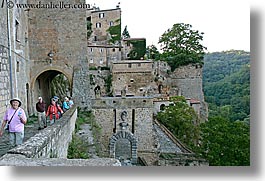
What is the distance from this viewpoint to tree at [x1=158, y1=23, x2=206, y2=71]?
12.0 ft

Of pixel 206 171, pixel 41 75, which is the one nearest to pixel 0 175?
pixel 206 171

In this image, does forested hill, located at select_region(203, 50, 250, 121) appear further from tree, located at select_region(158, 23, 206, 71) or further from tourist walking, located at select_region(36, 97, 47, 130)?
tourist walking, located at select_region(36, 97, 47, 130)

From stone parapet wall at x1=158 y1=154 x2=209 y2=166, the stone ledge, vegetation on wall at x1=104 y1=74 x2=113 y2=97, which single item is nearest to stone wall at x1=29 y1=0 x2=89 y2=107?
vegetation on wall at x1=104 y1=74 x2=113 y2=97

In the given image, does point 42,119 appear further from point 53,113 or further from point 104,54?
point 104,54

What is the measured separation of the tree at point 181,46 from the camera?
3661mm

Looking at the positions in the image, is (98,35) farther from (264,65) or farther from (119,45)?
(264,65)

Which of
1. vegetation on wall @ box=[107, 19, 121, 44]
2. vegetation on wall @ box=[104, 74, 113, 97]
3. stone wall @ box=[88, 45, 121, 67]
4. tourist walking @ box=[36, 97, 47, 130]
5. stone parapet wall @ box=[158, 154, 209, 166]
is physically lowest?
stone parapet wall @ box=[158, 154, 209, 166]

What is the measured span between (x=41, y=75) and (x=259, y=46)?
5055 millimetres

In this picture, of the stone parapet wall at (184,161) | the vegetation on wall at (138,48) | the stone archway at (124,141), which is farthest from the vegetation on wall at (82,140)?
the vegetation on wall at (138,48)

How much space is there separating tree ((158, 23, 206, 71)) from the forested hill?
0.19 m

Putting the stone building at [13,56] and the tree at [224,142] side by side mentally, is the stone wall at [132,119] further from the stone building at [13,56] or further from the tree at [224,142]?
the stone building at [13,56]

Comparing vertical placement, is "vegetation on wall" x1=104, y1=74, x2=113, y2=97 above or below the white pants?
above

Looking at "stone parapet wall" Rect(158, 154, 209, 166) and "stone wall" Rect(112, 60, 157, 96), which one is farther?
"stone wall" Rect(112, 60, 157, 96)

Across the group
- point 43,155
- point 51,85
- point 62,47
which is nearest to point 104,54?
point 62,47
